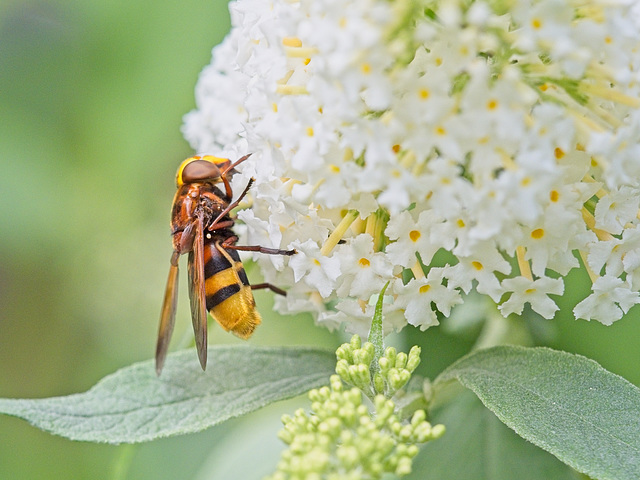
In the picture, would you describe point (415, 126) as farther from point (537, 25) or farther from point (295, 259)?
point (295, 259)

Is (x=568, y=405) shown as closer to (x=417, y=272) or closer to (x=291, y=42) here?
(x=417, y=272)

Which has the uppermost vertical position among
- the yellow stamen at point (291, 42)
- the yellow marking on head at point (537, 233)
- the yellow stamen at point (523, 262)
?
the yellow stamen at point (291, 42)

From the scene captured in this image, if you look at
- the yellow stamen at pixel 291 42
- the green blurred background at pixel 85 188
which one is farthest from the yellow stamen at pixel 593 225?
Result: the green blurred background at pixel 85 188

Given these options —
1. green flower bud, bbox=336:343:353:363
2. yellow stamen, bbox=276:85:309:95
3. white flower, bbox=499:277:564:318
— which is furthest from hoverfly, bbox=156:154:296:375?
white flower, bbox=499:277:564:318

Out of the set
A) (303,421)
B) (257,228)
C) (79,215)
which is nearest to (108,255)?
(79,215)

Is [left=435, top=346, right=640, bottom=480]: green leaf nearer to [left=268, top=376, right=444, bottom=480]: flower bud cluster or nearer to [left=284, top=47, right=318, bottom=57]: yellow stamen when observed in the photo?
[left=268, top=376, right=444, bottom=480]: flower bud cluster

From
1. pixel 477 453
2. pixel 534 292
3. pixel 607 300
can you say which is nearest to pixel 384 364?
pixel 534 292

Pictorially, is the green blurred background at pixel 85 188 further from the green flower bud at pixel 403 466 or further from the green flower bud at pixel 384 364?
the green flower bud at pixel 403 466
